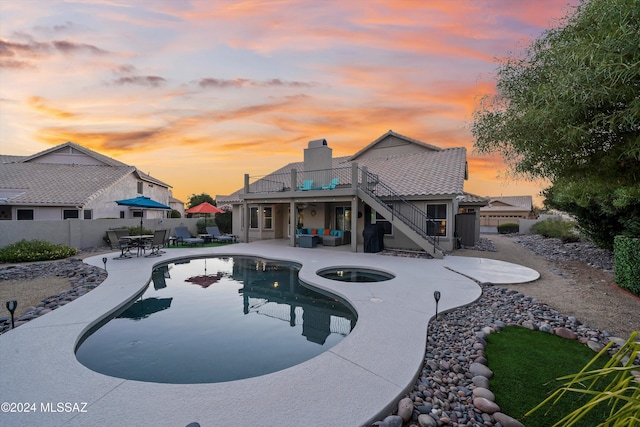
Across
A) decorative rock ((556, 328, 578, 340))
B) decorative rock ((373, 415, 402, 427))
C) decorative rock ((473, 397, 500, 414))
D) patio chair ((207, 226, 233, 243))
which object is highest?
patio chair ((207, 226, 233, 243))

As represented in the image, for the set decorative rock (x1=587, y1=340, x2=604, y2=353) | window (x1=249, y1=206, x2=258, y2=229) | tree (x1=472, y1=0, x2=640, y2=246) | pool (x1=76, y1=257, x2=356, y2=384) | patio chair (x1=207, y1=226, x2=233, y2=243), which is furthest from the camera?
window (x1=249, y1=206, x2=258, y2=229)

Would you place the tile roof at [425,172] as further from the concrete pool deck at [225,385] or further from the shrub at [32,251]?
the shrub at [32,251]

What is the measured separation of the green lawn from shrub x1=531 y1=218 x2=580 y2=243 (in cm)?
1616

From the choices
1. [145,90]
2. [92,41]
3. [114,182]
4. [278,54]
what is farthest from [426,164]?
[114,182]

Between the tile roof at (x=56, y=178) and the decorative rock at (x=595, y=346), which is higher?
the tile roof at (x=56, y=178)

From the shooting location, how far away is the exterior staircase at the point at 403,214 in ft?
44.2

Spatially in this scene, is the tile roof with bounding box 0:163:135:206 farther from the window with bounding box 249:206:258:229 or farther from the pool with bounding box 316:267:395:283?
the pool with bounding box 316:267:395:283

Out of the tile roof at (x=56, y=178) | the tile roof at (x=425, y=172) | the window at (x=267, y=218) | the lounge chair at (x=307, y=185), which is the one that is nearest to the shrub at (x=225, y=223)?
the window at (x=267, y=218)

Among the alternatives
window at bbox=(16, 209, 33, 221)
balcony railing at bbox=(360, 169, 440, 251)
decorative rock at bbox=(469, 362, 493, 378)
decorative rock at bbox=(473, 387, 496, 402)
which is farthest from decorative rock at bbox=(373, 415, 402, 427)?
window at bbox=(16, 209, 33, 221)

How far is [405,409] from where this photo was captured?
3404 millimetres

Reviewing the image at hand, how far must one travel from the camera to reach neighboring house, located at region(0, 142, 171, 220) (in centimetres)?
1872

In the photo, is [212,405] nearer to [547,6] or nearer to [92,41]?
[547,6]

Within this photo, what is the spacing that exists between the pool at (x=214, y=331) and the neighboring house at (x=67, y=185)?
14.4 meters

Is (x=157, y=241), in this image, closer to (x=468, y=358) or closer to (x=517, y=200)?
(x=468, y=358)
